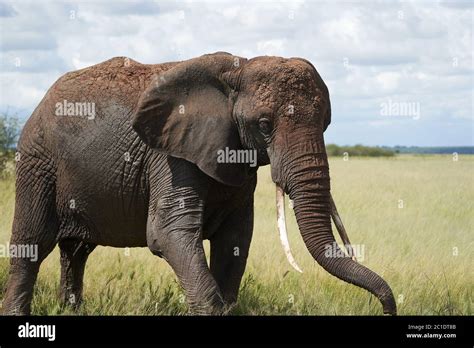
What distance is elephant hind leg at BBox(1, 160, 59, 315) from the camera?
9562mm

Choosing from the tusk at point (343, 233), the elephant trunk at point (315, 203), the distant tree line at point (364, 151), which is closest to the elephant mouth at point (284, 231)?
the tusk at point (343, 233)

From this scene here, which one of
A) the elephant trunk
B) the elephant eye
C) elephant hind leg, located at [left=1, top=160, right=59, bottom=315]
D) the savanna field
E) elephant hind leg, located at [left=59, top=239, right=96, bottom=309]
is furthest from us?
elephant hind leg, located at [left=59, top=239, right=96, bottom=309]

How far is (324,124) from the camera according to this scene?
830 cm

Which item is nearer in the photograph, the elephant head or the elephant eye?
the elephant head

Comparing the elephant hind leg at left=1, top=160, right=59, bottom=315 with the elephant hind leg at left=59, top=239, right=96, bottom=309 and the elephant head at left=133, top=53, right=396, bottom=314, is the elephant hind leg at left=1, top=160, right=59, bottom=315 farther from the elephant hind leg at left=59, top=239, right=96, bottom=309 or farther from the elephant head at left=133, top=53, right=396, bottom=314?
the elephant head at left=133, top=53, right=396, bottom=314

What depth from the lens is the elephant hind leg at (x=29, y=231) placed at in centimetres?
956

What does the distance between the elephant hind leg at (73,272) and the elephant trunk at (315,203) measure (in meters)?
A: 3.18

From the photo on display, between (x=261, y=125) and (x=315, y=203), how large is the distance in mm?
807

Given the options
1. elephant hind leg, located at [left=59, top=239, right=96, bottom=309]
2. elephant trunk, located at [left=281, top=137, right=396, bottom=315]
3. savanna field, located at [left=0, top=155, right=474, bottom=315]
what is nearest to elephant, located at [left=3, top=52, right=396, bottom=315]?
elephant trunk, located at [left=281, top=137, right=396, bottom=315]

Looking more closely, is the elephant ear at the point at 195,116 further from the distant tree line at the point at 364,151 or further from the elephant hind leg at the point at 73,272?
the distant tree line at the point at 364,151

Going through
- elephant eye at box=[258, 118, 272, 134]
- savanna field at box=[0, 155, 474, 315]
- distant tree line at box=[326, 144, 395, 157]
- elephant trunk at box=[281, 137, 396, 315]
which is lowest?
savanna field at box=[0, 155, 474, 315]

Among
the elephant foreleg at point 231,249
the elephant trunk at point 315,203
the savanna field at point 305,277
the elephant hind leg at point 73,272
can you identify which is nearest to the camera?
the elephant trunk at point 315,203

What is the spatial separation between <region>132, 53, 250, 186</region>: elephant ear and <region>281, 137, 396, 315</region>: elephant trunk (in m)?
0.69
